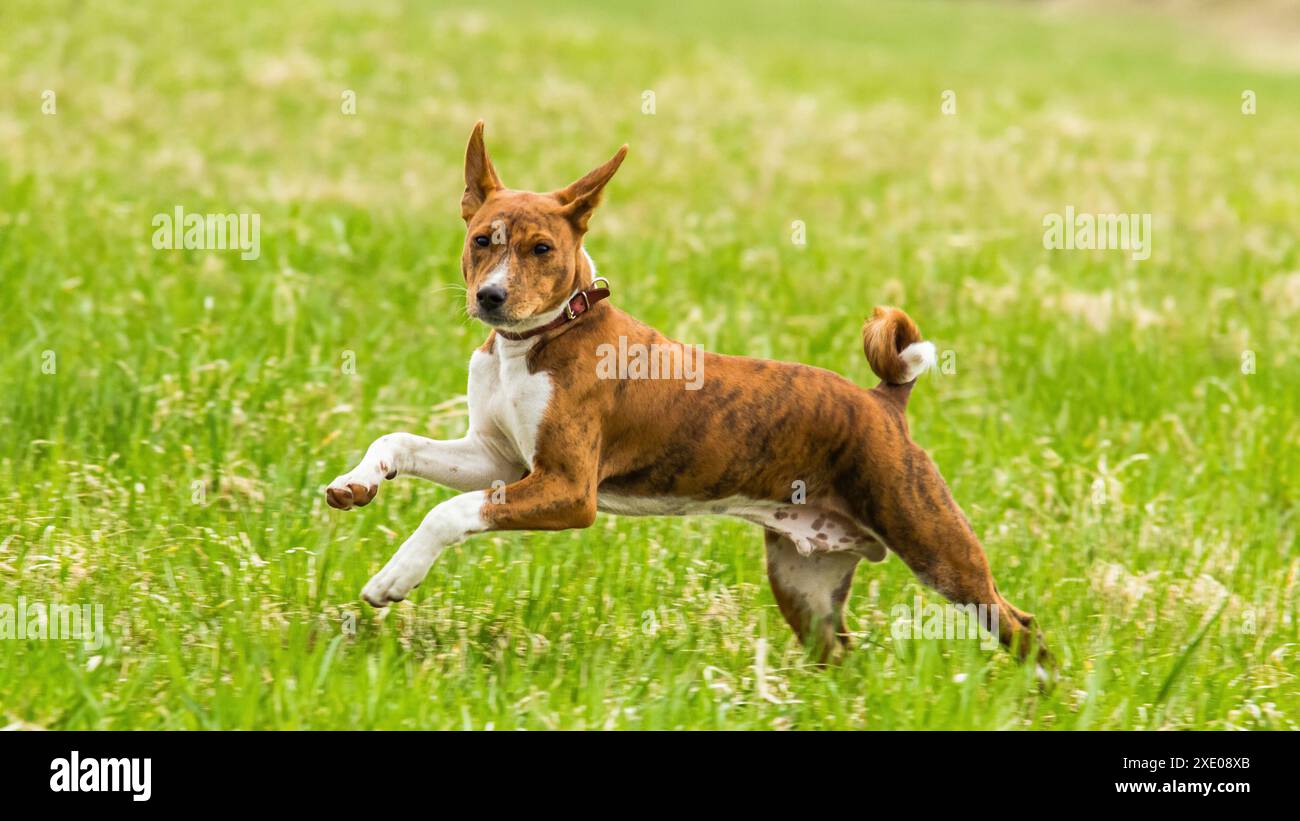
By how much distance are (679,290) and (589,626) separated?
187 inches

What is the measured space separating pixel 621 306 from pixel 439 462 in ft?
14.2

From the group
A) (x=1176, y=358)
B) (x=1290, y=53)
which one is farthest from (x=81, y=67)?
(x=1290, y=53)

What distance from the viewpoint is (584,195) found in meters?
5.01

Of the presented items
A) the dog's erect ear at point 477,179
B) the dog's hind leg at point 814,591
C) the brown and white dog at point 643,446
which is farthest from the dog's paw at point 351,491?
the dog's hind leg at point 814,591

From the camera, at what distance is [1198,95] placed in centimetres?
2494

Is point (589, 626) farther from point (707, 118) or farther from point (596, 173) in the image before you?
point (707, 118)

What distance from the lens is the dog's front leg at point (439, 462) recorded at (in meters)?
5.08

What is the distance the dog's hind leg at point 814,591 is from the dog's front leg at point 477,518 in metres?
0.99
